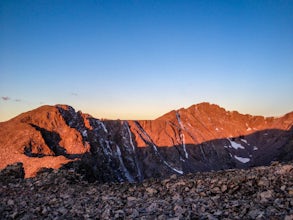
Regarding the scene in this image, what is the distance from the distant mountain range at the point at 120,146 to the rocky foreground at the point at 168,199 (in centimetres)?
2088

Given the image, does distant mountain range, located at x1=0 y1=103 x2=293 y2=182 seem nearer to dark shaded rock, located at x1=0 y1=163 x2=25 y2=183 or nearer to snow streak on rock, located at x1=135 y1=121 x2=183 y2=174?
snow streak on rock, located at x1=135 y1=121 x2=183 y2=174

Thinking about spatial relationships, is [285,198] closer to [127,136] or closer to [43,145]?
[43,145]

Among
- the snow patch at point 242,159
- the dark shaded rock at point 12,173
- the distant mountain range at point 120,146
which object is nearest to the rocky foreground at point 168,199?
the dark shaded rock at point 12,173

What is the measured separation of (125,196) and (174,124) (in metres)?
162

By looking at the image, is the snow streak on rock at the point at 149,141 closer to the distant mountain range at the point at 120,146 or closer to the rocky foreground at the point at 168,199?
the distant mountain range at the point at 120,146

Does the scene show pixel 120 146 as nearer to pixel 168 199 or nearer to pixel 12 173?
pixel 12 173

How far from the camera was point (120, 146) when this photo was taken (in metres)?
128

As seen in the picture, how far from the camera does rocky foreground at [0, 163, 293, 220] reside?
942 cm

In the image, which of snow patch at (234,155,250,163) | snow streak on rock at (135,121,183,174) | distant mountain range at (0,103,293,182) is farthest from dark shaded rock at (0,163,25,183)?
snow patch at (234,155,250,163)

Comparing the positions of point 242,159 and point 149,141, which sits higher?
point 149,141

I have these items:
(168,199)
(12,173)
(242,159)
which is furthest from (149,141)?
(168,199)

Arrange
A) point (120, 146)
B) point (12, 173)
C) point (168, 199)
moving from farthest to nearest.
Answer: point (120, 146) < point (12, 173) < point (168, 199)

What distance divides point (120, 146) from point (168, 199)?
11732cm

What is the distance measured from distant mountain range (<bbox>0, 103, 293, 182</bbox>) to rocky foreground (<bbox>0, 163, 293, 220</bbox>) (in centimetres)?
2088
